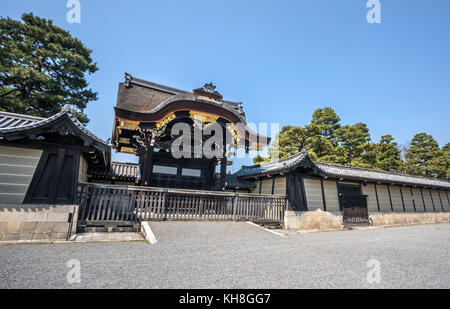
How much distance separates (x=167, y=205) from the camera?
27.5 ft

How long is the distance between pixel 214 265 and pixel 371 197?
14.2m

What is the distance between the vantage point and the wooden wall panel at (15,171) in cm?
564

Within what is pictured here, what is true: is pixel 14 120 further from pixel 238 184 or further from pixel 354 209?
pixel 354 209

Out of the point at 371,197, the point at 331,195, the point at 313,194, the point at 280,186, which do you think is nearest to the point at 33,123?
the point at 280,186

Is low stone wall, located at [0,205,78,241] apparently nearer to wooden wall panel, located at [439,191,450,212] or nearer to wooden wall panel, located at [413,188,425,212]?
wooden wall panel, located at [413,188,425,212]

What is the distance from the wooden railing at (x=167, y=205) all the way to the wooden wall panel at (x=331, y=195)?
3593 mm

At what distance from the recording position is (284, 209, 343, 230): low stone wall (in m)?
9.57

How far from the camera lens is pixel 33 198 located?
5777mm

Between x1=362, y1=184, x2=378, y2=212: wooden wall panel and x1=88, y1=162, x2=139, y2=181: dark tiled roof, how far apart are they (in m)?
14.7

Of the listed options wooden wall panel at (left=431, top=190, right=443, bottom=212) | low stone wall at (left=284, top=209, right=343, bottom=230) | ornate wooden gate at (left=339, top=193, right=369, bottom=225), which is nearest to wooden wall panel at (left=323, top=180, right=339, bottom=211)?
ornate wooden gate at (left=339, top=193, right=369, bottom=225)

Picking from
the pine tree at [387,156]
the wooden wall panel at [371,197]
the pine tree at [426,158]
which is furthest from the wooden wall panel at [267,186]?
the pine tree at [426,158]

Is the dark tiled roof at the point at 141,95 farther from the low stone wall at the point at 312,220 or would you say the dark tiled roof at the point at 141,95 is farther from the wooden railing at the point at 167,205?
the low stone wall at the point at 312,220

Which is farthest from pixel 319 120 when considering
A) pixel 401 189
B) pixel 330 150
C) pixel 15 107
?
pixel 15 107

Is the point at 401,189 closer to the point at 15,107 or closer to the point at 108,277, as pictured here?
the point at 108,277
